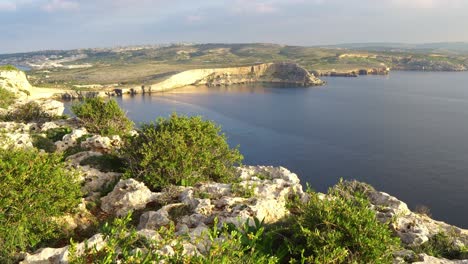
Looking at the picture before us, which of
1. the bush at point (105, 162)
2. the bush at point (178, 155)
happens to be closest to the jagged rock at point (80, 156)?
the bush at point (105, 162)

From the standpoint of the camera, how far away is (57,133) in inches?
1471

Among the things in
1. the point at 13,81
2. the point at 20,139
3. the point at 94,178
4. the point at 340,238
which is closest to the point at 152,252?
the point at 340,238

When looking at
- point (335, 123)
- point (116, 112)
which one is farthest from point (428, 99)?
point (116, 112)

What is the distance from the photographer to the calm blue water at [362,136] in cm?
6982

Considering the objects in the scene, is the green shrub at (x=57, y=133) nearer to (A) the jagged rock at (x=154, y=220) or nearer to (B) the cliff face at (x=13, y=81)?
(A) the jagged rock at (x=154, y=220)

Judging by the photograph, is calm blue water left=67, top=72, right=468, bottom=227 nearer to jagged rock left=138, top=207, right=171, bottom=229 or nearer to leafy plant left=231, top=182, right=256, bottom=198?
leafy plant left=231, top=182, right=256, bottom=198

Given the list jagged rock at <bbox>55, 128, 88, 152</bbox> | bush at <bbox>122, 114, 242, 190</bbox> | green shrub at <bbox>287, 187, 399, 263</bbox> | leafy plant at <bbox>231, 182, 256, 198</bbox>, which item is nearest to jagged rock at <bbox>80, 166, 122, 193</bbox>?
bush at <bbox>122, 114, 242, 190</bbox>

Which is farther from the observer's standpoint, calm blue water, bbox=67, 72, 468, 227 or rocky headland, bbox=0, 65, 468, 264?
calm blue water, bbox=67, 72, 468, 227

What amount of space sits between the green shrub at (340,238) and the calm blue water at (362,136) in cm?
4964

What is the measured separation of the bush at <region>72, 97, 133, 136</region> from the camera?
40.3 m

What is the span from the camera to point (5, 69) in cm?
11412

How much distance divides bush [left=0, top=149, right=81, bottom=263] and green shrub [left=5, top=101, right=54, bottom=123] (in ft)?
100

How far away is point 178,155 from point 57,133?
60.1ft

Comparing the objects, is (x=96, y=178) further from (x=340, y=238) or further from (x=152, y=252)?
(x=340, y=238)
